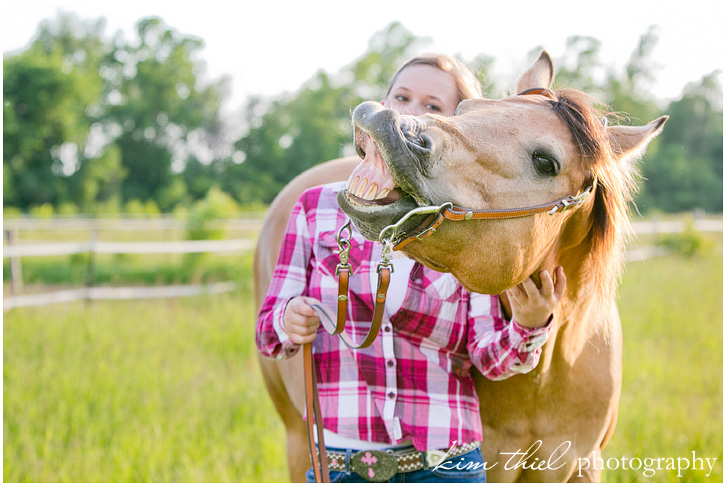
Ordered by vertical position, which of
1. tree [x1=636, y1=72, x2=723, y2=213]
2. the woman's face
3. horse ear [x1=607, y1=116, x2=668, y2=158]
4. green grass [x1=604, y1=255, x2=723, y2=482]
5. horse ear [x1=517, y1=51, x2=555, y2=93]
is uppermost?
tree [x1=636, y1=72, x2=723, y2=213]

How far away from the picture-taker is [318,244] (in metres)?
1.84

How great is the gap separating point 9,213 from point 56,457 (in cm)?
1818

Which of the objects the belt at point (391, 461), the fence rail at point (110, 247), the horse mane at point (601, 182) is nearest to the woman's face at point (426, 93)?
the horse mane at point (601, 182)

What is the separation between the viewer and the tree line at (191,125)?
2614 cm

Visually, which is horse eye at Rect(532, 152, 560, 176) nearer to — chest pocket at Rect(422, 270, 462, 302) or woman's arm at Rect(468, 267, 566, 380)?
woman's arm at Rect(468, 267, 566, 380)

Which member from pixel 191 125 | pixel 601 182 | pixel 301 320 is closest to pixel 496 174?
pixel 601 182

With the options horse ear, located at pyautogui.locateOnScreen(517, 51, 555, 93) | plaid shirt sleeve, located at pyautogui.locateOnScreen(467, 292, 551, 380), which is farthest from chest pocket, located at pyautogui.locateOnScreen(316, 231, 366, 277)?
horse ear, located at pyautogui.locateOnScreen(517, 51, 555, 93)

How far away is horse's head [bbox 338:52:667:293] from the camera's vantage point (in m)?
1.20

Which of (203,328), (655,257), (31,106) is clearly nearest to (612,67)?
(655,257)

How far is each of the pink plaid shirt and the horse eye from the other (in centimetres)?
50

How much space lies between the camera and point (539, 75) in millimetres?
1952

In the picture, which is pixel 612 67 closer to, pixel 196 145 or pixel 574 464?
pixel 196 145

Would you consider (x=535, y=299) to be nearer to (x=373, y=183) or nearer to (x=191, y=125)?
(x=373, y=183)

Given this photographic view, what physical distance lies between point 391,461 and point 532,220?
0.88 m
